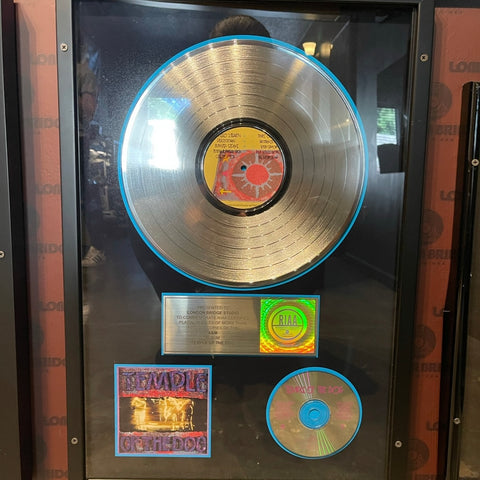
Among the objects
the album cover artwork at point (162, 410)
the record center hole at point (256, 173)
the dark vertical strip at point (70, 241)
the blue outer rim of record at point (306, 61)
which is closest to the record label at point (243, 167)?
the record center hole at point (256, 173)

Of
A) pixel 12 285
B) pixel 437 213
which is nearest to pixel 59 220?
pixel 12 285

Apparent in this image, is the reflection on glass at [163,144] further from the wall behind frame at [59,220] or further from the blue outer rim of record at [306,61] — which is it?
the wall behind frame at [59,220]

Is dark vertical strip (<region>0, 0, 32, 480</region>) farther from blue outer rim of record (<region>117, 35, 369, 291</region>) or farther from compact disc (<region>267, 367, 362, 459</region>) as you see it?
compact disc (<region>267, 367, 362, 459</region>)

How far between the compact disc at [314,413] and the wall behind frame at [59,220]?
0.17m

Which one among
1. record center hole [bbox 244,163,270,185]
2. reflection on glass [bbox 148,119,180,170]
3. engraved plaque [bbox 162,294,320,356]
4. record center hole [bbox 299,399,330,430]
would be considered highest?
reflection on glass [bbox 148,119,180,170]

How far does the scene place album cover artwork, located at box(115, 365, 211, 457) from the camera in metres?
1.00

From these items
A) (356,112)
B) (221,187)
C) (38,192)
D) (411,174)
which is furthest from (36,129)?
(411,174)

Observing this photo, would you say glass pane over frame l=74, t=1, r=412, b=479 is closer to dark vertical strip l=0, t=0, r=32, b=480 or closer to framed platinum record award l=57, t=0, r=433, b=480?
framed platinum record award l=57, t=0, r=433, b=480

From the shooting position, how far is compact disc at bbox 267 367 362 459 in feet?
3.31

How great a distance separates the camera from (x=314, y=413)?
3.33 feet

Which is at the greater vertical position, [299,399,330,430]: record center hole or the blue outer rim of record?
the blue outer rim of record

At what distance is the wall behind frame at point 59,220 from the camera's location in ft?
3.12

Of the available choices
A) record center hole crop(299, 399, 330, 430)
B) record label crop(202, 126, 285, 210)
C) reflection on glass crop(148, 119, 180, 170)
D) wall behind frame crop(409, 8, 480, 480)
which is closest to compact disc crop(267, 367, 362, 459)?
record center hole crop(299, 399, 330, 430)

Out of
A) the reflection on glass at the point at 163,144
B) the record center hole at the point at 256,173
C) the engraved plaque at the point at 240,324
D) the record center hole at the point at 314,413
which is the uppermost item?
the reflection on glass at the point at 163,144
